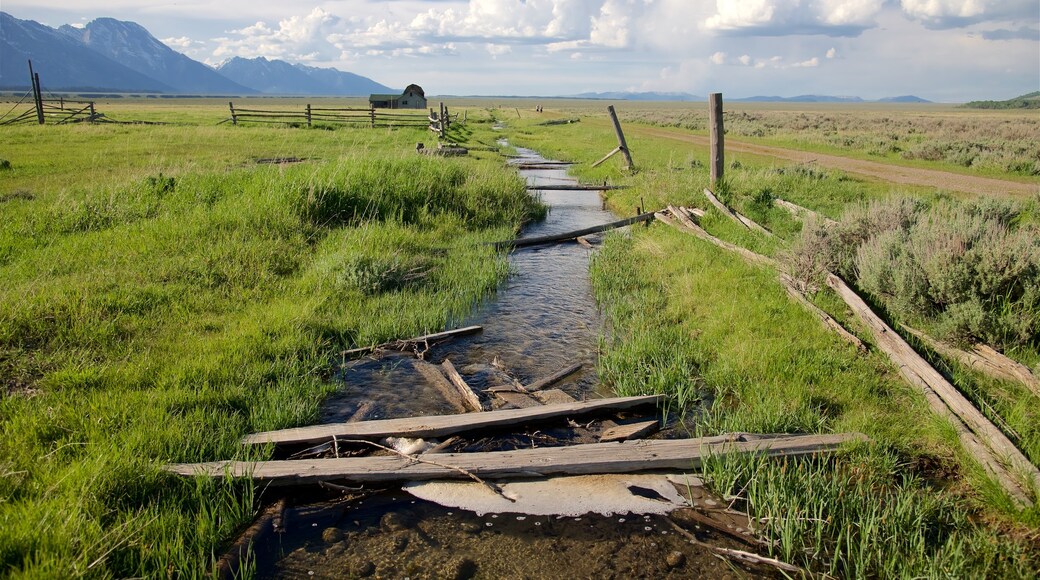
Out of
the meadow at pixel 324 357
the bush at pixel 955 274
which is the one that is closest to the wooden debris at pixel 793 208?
the meadow at pixel 324 357

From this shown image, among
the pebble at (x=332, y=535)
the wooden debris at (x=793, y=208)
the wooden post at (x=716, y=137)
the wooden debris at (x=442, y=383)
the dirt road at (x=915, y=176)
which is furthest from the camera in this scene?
the dirt road at (x=915, y=176)

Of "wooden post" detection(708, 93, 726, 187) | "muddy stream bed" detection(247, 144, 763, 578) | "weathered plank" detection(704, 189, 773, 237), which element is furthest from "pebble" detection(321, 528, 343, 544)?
"wooden post" detection(708, 93, 726, 187)

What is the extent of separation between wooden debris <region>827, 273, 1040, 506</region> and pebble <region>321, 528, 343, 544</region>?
4.12 m

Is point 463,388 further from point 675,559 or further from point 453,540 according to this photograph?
point 675,559

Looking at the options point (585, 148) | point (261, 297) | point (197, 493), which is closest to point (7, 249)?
point (261, 297)

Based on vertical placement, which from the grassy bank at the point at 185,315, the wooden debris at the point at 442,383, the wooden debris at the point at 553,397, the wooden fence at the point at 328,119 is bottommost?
the wooden debris at the point at 553,397

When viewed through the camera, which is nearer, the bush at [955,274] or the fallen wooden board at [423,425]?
the fallen wooden board at [423,425]

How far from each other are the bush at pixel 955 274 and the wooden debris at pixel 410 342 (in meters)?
4.28

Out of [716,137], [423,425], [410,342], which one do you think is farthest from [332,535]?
[716,137]

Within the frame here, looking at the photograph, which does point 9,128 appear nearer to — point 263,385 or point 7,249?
point 7,249

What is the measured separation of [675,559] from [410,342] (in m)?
3.92

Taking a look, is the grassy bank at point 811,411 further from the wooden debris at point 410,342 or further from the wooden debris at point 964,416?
the wooden debris at point 410,342

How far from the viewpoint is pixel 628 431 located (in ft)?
16.7

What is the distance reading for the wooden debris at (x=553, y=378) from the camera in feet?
19.6
